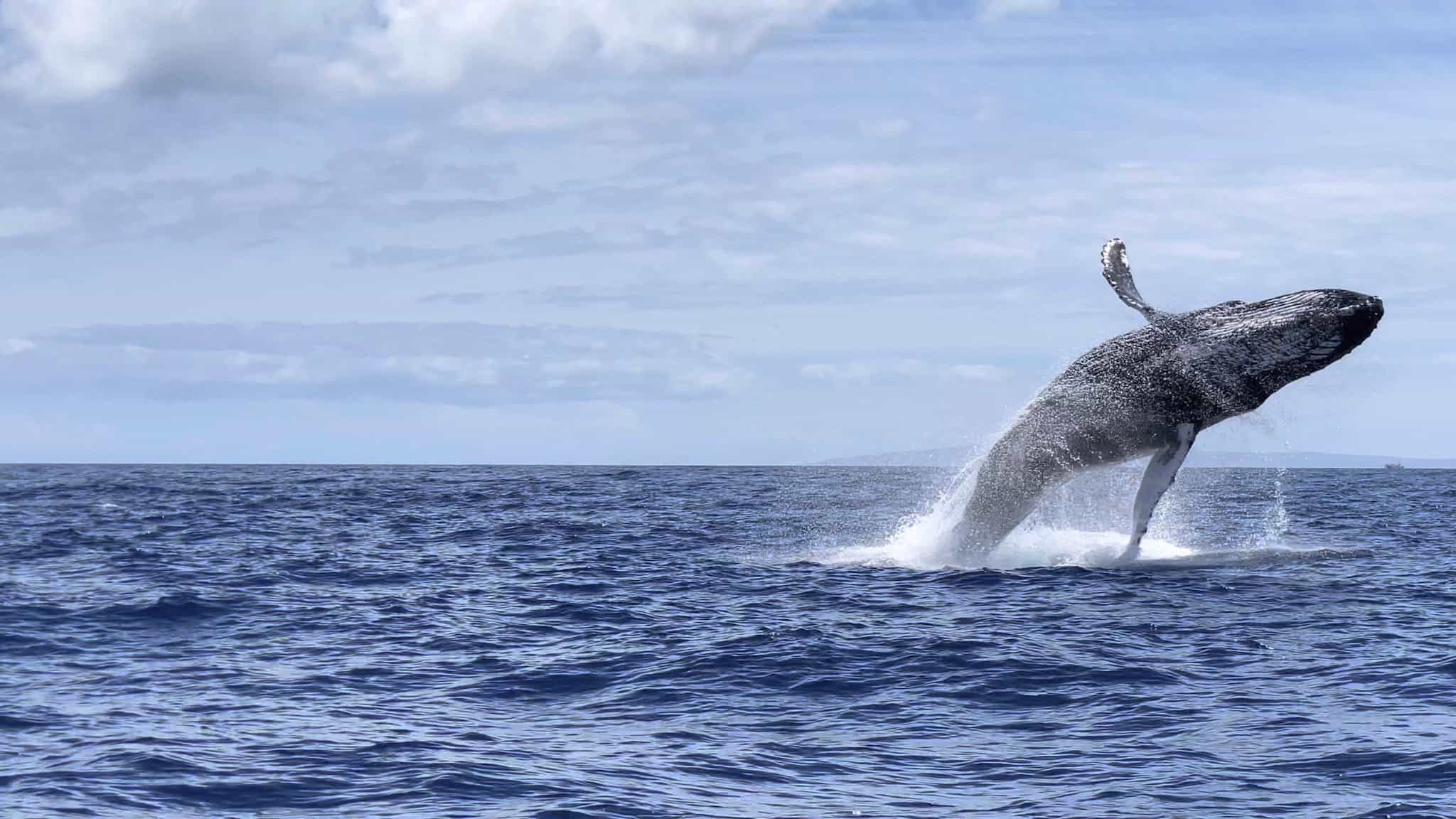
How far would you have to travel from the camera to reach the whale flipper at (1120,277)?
792 inches

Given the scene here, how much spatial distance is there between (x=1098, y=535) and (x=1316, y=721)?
14.7 metres

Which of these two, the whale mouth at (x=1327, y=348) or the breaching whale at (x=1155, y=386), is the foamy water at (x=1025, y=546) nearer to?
the breaching whale at (x=1155, y=386)

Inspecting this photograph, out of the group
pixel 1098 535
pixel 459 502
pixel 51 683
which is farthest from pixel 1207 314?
pixel 459 502

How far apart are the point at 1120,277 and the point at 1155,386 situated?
166 centimetres

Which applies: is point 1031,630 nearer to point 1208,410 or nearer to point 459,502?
point 1208,410

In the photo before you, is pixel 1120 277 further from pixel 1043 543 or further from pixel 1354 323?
pixel 1043 543

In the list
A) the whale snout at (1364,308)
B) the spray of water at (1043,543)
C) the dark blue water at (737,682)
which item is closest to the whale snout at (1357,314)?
the whale snout at (1364,308)

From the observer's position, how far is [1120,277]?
67.3ft

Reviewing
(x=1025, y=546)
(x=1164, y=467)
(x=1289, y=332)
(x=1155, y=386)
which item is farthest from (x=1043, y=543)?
(x=1289, y=332)

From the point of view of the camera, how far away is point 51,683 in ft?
47.6

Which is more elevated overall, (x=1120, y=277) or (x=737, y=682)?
(x=1120, y=277)

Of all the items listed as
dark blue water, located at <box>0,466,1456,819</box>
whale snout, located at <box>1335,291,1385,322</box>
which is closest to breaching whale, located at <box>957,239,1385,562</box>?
whale snout, located at <box>1335,291,1385,322</box>

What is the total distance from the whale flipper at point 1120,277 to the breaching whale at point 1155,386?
0.07 ft

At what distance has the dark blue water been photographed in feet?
35.0
